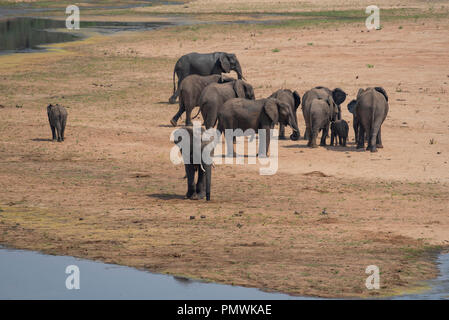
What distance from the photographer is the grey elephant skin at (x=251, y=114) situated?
784 inches

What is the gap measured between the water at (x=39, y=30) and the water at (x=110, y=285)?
33269mm

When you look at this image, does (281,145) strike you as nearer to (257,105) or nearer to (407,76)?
(257,105)

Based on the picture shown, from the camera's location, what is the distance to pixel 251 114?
19.9 m

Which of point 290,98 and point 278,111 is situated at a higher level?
point 290,98

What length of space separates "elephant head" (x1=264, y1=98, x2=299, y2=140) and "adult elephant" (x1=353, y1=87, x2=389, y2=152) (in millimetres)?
1574

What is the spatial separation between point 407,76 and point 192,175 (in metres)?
18.0

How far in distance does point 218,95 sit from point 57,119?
388 centimetres

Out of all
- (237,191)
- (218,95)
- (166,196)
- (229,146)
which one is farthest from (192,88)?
(166,196)

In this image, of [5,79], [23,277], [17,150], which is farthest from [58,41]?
[23,277]

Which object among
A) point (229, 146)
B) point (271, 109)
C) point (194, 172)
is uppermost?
point (271, 109)

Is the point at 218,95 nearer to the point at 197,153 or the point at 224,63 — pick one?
the point at 197,153

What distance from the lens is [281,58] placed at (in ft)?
121

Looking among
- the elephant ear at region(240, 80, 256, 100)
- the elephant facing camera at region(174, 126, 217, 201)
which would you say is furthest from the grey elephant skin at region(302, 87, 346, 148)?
the elephant facing camera at region(174, 126, 217, 201)
